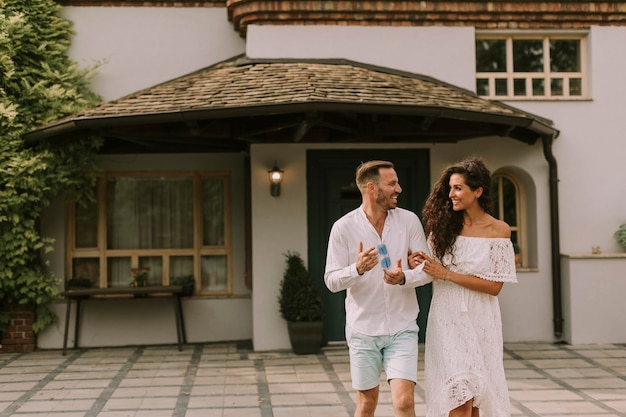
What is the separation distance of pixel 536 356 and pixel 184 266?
497 centimetres

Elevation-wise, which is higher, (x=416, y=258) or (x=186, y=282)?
(x=416, y=258)

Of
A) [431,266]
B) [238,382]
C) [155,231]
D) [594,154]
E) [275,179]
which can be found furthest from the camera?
[155,231]

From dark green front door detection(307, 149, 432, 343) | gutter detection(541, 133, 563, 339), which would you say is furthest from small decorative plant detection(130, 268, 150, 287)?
gutter detection(541, 133, 563, 339)

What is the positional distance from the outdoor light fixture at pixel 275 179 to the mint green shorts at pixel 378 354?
5.11 m

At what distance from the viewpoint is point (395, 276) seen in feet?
13.0

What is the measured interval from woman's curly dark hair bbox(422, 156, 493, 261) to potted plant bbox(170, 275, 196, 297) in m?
6.24

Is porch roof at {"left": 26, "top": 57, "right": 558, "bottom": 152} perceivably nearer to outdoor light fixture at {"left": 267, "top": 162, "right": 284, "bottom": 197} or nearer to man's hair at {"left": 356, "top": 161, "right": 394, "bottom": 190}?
outdoor light fixture at {"left": 267, "top": 162, "right": 284, "bottom": 197}

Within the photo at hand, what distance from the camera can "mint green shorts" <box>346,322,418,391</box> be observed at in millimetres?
4113

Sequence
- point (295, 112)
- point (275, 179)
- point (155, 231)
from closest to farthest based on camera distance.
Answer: point (295, 112) → point (275, 179) → point (155, 231)

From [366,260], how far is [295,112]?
13.6 feet

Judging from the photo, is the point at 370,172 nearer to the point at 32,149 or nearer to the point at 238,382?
the point at 238,382

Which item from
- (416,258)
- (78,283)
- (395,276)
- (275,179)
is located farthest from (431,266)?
(78,283)

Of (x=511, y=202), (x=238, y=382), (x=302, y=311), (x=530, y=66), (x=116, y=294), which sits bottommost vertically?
(x=238, y=382)

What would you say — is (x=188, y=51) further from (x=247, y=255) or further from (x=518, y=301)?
(x=518, y=301)
